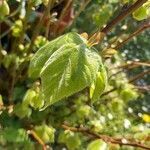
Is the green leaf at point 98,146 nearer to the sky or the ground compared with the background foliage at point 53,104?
nearer to the ground

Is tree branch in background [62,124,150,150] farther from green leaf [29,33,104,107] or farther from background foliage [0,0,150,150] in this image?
green leaf [29,33,104,107]

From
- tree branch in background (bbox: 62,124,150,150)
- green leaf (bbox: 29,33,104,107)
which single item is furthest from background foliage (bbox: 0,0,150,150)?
green leaf (bbox: 29,33,104,107)

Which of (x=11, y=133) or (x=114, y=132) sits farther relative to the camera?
(x=114, y=132)

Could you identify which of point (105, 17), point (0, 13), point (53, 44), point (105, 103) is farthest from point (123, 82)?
point (53, 44)

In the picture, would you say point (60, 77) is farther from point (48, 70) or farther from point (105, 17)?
point (105, 17)

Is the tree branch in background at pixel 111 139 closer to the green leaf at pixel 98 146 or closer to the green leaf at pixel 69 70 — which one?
the green leaf at pixel 98 146

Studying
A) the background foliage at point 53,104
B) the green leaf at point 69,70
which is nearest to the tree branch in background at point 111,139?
the background foliage at point 53,104

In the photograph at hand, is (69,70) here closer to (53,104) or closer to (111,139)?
(111,139)

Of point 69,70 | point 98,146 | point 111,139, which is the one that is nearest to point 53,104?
point 111,139
